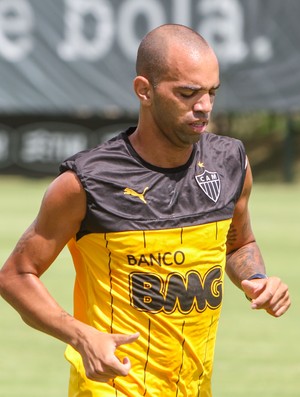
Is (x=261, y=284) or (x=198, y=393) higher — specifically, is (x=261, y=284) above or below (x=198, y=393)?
above

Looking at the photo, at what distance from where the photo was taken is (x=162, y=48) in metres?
4.36

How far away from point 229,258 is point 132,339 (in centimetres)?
113

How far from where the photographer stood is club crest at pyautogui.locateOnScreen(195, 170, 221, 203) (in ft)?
14.9

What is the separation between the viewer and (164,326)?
440 centimetres

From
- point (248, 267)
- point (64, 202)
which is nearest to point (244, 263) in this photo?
point (248, 267)

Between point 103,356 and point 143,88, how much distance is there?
104 centimetres

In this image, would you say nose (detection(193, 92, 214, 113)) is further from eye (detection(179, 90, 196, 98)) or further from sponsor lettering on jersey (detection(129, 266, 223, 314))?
sponsor lettering on jersey (detection(129, 266, 223, 314))

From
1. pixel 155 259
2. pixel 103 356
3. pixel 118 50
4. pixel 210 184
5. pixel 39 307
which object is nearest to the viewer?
pixel 103 356

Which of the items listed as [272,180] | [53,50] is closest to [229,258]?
[53,50]

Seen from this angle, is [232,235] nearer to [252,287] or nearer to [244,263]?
[244,263]

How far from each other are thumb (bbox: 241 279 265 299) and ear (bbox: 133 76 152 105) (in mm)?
760

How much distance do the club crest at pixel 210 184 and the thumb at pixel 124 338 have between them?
765 millimetres

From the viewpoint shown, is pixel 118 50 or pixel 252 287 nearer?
pixel 252 287

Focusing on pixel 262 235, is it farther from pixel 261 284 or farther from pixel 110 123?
pixel 261 284
